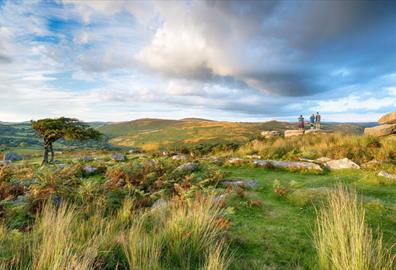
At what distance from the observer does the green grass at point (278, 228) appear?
431 cm

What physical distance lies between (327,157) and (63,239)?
545 inches

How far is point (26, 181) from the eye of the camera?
923 cm

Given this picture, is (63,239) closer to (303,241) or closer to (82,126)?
(303,241)

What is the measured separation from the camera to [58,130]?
2373 centimetres

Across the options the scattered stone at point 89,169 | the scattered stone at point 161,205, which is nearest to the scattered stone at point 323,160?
the scattered stone at point 161,205

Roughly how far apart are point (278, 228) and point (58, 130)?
22.7m

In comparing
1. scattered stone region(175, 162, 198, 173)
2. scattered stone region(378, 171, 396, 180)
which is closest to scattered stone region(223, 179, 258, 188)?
scattered stone region(175, 162, 198, 173)

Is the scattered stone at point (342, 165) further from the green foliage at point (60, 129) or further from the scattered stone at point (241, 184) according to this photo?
the green foliage at point (60, 129)

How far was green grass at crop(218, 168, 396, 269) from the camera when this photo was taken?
4.31 meters

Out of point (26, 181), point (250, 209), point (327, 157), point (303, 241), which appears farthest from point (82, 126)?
point (303, 241)

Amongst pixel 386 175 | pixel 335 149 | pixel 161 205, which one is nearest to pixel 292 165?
pixel 386 175

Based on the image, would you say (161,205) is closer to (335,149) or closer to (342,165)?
(342,165)

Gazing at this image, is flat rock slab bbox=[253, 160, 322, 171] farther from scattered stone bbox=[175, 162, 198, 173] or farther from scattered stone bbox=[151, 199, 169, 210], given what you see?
scattered stone bbox=[151, 199, 169, 210]

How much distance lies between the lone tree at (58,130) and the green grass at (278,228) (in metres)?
20.4
